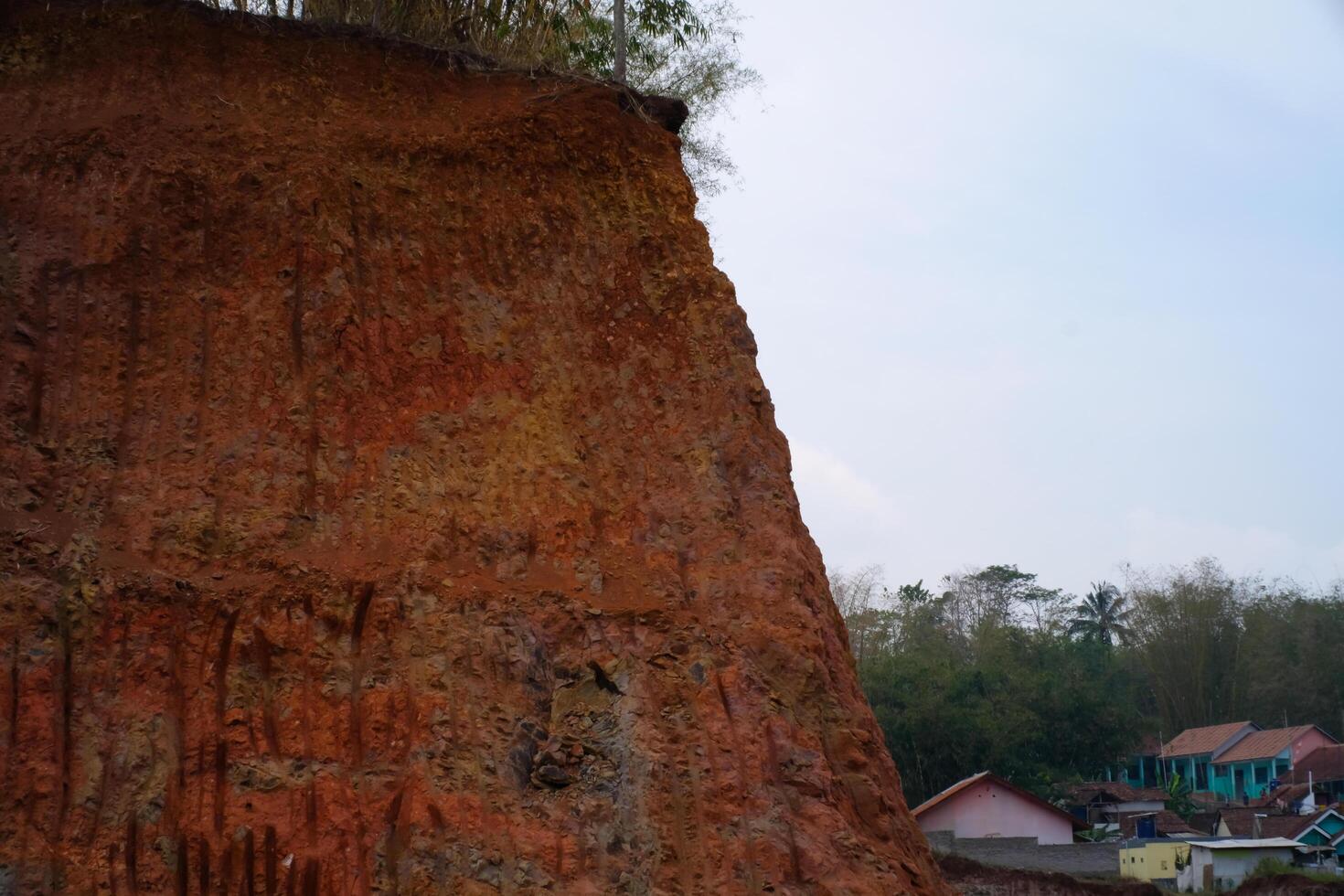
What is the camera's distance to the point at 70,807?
7684 millimetres

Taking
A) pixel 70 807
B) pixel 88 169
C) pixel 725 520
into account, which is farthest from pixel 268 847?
pixel 88 169

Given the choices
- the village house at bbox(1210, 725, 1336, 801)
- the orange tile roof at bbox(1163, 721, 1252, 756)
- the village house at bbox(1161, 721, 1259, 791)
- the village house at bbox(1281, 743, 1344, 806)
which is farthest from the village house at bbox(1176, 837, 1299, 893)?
the orange tile roof at bbox(1163, 721, 1252, 756)

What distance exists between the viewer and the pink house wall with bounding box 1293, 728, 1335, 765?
148 ft

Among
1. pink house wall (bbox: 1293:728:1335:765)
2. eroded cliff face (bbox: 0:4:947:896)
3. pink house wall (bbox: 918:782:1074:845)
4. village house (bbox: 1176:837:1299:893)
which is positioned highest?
eroded cliff face (bbox: 0:4:947:896)

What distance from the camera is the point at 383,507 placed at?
9.42 meters

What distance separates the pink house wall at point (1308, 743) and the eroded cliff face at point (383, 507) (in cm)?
4079

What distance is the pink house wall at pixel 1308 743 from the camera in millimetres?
45000

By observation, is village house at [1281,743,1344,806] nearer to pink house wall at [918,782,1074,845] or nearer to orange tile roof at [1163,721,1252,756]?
orange tile roof at [1163,721,1252,756]

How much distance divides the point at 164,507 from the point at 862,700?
5.42 m

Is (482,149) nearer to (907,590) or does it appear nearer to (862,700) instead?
(862,700)

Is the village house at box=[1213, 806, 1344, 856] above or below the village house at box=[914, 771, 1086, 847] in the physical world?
below

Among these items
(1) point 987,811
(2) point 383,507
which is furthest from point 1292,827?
(2) point 383,507

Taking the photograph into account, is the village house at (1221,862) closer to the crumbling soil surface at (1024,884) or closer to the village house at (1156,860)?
the village house at (1156,860)

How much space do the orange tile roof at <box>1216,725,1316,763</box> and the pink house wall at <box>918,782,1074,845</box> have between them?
1691 cm
